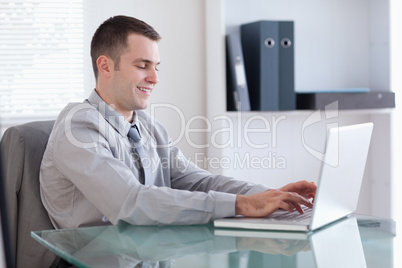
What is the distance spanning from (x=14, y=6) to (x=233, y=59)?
0.97 m

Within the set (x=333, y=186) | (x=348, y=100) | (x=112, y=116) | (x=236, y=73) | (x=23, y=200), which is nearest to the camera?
(x=333, y=186)

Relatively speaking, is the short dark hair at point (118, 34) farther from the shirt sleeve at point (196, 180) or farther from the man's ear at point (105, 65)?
the shirt sleeve at point (196, 180)

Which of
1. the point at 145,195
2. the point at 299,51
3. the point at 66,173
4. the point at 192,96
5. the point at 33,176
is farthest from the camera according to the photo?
the point at 299,51

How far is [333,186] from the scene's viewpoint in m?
1.36

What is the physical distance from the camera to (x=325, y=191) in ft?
4.31

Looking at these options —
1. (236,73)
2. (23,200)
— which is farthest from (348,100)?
(23,200)

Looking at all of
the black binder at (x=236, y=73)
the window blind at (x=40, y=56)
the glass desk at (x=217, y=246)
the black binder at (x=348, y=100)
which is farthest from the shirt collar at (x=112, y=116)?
the black binder at (x=348, y=100)

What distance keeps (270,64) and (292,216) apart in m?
1.25

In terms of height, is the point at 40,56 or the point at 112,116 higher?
the point at 40,56

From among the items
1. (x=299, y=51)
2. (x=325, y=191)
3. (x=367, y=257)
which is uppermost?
(x=299, y=51)

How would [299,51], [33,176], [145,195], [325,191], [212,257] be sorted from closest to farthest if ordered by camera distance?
[212,257] → [325,191] → [145,195] → [33,176] → [299,51]

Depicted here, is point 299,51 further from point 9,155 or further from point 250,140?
point 9,155

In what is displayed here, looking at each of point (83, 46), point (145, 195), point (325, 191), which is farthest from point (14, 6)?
point (325, 191)

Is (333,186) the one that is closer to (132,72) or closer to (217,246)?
(217,246)
